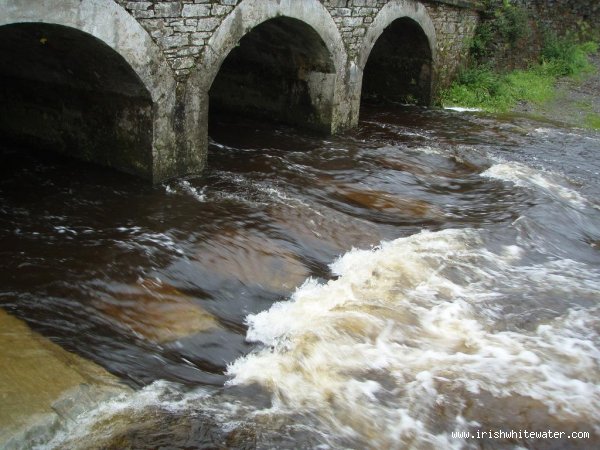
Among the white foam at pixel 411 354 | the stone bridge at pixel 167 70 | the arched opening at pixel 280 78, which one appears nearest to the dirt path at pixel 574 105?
the stone bridge at pixel 167 70

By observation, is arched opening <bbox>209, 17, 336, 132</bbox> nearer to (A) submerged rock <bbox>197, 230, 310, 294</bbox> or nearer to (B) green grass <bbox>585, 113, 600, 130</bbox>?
(A) submerged rock <bbox>197, 230, 310, 294</bbox>

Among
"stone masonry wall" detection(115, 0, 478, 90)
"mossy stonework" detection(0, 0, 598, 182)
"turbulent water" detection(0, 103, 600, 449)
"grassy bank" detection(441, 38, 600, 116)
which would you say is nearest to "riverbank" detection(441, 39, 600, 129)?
"grassy bank" detection(441, 38, 600, 116)

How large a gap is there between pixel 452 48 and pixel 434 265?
6816mm

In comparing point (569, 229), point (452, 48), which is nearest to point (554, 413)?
point (569, 229)

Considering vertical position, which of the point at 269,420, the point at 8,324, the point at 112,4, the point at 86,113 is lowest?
the point at 269,420

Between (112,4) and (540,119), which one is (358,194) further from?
(540,119)

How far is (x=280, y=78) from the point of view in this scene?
7891mm

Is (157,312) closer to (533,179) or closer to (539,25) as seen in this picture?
(533,179)

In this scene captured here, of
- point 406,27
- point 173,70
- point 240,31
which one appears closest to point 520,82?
point 406,27

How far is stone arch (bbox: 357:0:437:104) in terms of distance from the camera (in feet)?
25.6

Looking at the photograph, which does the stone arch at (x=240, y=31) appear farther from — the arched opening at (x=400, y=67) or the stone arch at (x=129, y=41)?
the arched opening at (x=400, y=67)

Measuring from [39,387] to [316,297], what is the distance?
1.92 meters

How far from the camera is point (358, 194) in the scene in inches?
229

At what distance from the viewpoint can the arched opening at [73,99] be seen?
4816 mm
